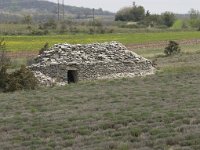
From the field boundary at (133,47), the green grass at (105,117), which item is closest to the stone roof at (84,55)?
the green grass at (105,117)

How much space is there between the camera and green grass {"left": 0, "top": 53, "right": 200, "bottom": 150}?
556 inches

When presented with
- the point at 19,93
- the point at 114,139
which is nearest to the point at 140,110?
the point at 114,139

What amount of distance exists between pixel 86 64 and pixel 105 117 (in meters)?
17.7

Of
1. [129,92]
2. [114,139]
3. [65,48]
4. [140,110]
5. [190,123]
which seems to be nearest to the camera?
[114,139]

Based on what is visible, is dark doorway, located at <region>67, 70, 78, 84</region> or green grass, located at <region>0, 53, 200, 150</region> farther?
dark doorway, located at <region>67, 70, 78, 84</region>

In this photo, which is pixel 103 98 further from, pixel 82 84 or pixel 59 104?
pixel 82 84

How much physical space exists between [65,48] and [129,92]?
1144 cm

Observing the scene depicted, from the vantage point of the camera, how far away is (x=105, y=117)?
18297 millimetres

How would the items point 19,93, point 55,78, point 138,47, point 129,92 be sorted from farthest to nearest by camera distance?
point 138,47 → point 55,78 → point 19,93 → point 129,92

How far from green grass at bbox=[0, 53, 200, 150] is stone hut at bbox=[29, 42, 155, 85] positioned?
3.65 m

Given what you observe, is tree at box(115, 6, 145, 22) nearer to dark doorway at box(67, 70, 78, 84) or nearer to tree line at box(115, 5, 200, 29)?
tree line at box(115, 5, 200, 29)

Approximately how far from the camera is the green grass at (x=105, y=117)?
1412 centimetres

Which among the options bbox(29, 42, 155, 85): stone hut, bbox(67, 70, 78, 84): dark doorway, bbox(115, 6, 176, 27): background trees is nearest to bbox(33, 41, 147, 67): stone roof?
bbox(29, 42, 155, 85): stone hut

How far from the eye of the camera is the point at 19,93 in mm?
29234
